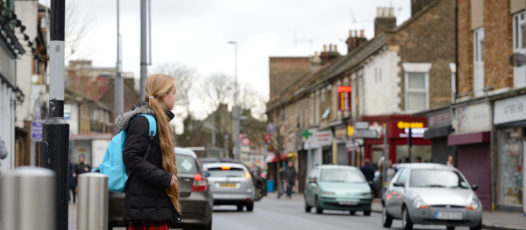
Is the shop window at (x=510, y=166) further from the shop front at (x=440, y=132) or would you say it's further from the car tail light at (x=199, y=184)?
the car tail light at (x=199, y=184)

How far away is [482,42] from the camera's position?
32625 millimetres

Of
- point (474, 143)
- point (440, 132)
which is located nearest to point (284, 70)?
point (440, 132)

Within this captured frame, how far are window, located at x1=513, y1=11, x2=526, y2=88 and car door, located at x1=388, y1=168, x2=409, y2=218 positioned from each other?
352 inches

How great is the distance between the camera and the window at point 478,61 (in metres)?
32.6

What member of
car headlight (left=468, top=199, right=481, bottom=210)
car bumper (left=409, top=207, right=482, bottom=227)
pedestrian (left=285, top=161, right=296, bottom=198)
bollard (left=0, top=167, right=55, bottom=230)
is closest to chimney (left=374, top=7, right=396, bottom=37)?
pedestrian (left=285, top=161, right=296, bottom=198)

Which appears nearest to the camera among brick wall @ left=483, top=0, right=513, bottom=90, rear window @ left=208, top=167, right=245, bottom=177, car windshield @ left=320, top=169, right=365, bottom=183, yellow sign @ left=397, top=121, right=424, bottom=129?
rear window @ left=208, top=167, right=245, bottom=177

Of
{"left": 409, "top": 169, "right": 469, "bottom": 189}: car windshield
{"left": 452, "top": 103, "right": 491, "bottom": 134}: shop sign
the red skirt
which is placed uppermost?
{"left": 452, "top": 103, "right": 491, "bottom": 134}: shop sign

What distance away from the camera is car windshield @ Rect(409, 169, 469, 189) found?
20.3m

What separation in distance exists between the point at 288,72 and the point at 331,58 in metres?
22.8

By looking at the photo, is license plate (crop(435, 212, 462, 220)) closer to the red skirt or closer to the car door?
the car door

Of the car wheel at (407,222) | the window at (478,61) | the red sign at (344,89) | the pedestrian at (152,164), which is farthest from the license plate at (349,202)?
the pedestrian at (152,164)

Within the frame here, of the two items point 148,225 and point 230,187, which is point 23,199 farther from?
point 230,187

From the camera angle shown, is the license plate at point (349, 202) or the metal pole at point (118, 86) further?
the metal pole at point (118, 86)

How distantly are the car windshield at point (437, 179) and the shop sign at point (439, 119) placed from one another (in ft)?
49.2
